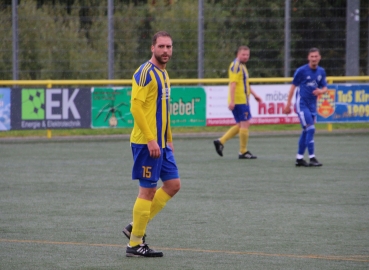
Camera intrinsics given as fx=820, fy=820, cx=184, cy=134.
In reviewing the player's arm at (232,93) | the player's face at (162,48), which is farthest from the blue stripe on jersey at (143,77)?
the player's arm at (232,93)

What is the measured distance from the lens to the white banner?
19328 millimetres

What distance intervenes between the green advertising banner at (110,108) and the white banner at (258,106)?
1956 mm

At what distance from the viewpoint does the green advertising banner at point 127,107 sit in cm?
1866

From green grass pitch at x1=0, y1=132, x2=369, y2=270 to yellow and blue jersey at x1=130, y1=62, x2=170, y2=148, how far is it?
1.03 metres

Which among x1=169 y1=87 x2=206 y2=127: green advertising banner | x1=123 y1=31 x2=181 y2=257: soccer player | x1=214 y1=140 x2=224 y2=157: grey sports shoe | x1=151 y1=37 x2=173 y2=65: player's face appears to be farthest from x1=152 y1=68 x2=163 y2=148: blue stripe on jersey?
x1=169 y1=87 x2=206 y2=127: green advertising banner

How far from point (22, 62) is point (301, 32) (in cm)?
711

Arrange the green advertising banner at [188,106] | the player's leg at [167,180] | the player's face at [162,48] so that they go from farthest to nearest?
the green advertising banner at [188,106], the player's leg at [167,180], the player's face at [162,48]

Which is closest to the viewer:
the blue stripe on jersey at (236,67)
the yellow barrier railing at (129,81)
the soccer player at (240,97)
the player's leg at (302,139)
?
the player's leg at (302,139)

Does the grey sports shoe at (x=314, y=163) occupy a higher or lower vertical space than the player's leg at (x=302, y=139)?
lower

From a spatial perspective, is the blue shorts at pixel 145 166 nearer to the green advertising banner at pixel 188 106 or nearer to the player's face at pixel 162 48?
the player's face at pixel 162 48

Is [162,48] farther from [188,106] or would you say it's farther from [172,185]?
[188,106]

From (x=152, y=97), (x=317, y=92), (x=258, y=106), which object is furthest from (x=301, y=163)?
(x=152, y=97)

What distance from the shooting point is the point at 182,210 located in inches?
367

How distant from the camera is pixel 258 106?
19.7 m
